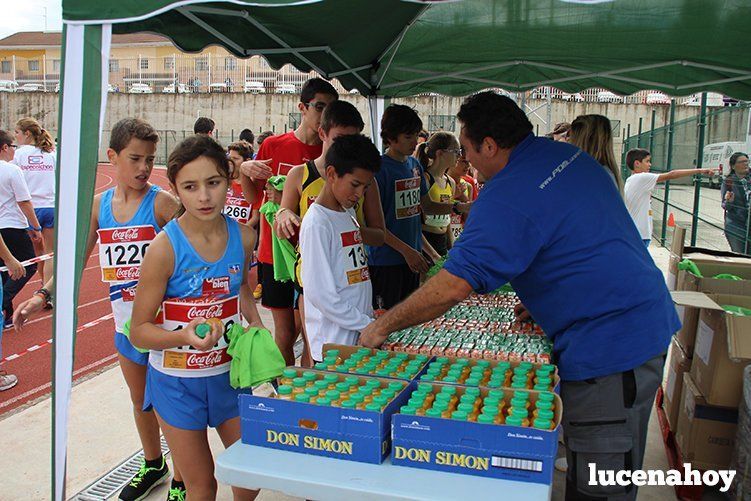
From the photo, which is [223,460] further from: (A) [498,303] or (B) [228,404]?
(A) [498,303]

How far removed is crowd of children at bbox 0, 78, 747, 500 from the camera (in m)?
2.34

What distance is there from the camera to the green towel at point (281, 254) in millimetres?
3428

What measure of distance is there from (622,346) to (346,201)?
4.21ft

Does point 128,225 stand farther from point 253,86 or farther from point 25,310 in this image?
point 253,86

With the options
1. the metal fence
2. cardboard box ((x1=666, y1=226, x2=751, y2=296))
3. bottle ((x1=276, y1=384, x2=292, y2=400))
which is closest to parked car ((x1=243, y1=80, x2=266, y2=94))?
the metal fence

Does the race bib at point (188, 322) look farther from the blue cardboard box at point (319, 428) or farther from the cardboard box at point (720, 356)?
the cardboard box at point (720, 356)

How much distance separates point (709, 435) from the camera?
133 inches

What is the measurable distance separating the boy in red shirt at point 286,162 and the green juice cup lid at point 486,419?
243 centimetres

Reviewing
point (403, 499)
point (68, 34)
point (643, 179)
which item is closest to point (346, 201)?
point (68, 34)

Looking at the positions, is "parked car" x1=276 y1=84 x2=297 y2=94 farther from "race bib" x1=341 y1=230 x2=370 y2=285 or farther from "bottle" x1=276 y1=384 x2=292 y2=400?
"bottle" x1=276 y1=384 x2=292 y2=400

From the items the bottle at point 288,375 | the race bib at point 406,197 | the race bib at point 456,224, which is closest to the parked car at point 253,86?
the race bib at point 456,224

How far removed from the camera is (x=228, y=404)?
2467 millimetres

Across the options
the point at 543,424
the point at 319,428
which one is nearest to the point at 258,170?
the point at 319,428

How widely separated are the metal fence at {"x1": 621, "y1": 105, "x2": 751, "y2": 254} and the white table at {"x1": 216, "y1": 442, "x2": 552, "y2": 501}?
794 centimetres
